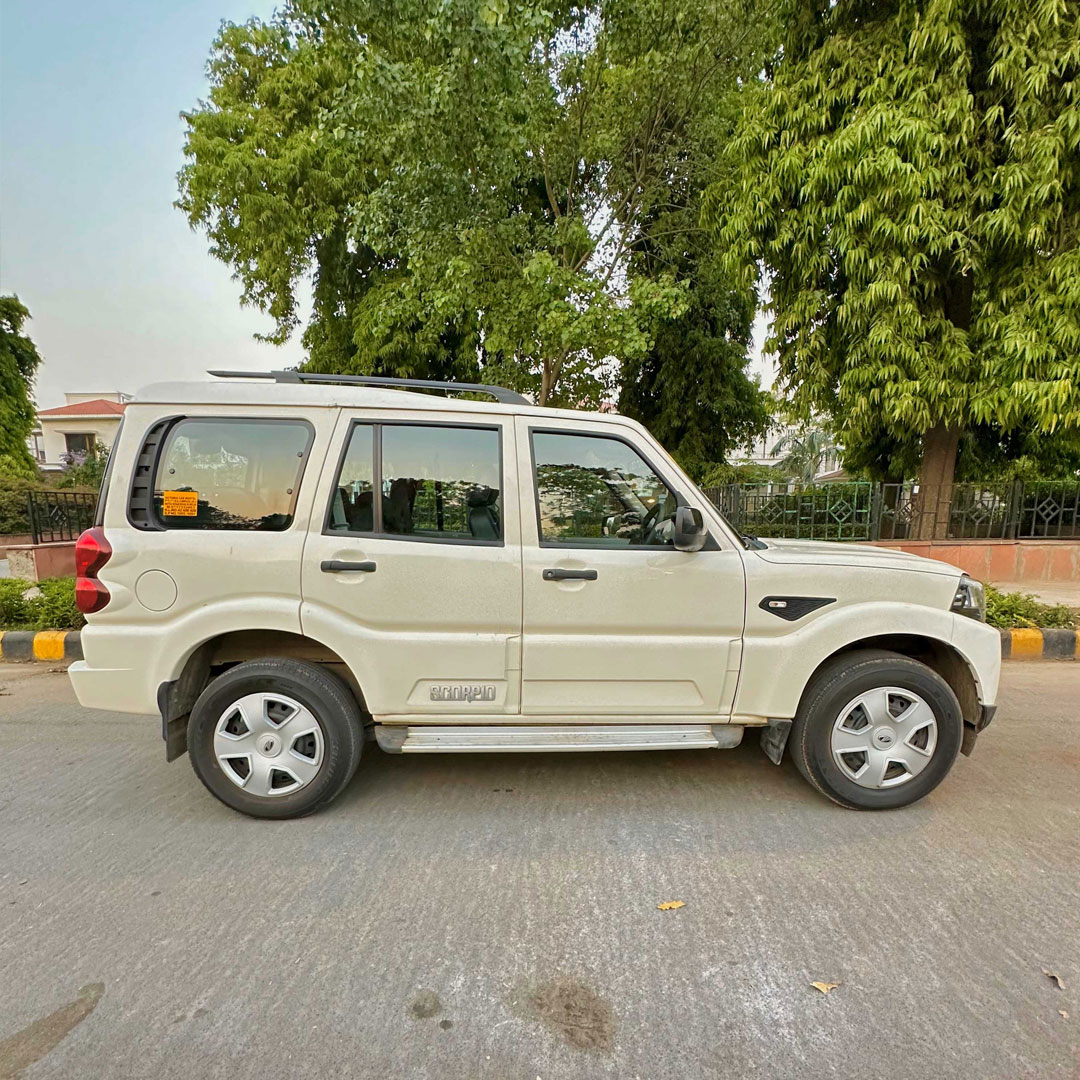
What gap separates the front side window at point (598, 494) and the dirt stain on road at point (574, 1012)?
1.70 meters

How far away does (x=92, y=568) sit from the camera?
2.69 m

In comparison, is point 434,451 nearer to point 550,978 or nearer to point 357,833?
point 357,833

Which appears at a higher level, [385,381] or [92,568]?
[385,381]

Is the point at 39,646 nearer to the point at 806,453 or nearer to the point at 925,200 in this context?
the point at 925,200

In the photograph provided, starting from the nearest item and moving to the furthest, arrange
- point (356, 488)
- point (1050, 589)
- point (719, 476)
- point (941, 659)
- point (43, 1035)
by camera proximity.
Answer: point (43, 1035) → point (356, 488) → point (941, 659) → point (1050, 589) → point (719, 476)

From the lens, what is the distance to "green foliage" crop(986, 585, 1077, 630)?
225 inches

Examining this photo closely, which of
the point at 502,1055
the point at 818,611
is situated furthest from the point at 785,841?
the point at 502,1055

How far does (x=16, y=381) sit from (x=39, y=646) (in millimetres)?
21002

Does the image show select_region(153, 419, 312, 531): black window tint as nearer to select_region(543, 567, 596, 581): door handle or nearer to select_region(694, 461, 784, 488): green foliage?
select_region(543, 567, 596, 581): door handle

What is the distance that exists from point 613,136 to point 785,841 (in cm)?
749

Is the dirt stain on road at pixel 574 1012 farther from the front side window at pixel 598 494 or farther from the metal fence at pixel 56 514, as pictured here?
the metal fence at pixel 56 514

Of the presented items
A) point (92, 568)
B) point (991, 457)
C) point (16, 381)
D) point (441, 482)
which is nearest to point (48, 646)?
point (92, 568)

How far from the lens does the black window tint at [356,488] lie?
2779 millimetres

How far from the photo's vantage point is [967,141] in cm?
571
